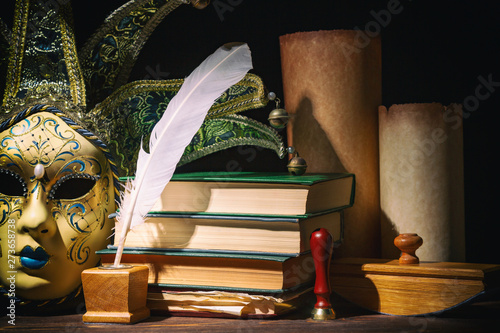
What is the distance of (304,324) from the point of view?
3.39ft

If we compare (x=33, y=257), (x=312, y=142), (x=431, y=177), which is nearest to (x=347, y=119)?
(x=312, y=142)

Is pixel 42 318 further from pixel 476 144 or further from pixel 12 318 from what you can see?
pixel 476 144

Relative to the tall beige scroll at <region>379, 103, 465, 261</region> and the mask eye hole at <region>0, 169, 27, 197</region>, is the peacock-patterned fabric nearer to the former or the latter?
the mask eye hole at <region>0, 169, 27, 197</region>

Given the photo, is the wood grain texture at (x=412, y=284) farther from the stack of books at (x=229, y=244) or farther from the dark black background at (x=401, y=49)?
the dark black background at (x=401, y=49)

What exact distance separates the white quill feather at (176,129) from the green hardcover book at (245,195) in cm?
4

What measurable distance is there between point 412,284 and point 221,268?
33 centimetres

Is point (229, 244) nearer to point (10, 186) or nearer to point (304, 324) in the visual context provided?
point (304, 324)

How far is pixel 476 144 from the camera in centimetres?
134

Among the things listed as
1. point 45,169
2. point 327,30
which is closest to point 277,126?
point 327,30

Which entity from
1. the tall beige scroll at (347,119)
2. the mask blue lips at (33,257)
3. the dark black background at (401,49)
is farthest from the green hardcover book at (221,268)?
the dark black background at (401,49)

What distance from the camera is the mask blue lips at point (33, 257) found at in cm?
114

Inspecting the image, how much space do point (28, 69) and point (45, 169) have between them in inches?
9.2

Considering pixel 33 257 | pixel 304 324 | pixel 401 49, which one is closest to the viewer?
pixel 304 324

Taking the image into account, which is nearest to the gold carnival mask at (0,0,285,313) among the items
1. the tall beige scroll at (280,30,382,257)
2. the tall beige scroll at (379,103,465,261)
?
the tall beige scroll at (280,30,382,257)
